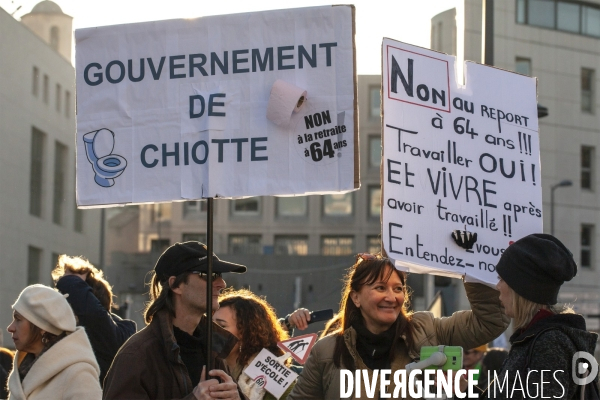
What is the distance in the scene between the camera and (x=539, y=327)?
13.0 ft

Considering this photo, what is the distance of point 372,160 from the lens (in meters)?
63.5

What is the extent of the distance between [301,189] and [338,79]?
556 mm

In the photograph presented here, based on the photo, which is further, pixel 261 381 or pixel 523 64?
pixel 523 64

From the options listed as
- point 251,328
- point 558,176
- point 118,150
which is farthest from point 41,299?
point 558,176

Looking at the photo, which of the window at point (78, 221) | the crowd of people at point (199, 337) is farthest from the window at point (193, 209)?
the crowd of people at point (199, 337)

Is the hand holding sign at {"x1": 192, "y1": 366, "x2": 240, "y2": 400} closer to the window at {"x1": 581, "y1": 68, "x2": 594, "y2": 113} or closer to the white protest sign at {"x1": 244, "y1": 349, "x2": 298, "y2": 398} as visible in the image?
the white protest sign at {"x1": 244, "y1": 349, "x2": 298, "y2": 398}

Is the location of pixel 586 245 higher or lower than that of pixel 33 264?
higher

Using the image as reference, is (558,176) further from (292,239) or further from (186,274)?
(186,274)

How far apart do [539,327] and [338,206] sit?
6131 cm

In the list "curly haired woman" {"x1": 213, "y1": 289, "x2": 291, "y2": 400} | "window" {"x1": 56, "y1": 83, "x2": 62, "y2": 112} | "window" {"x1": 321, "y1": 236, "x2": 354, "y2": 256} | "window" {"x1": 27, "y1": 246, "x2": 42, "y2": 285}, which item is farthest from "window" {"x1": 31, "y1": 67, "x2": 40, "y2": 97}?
"curly haired woman" {"x1": 213, "y1": 289, "x2": 291, "y2": 400}

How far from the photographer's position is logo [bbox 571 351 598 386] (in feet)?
12.7

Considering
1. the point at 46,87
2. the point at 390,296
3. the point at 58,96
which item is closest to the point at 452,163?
the point at 390,296

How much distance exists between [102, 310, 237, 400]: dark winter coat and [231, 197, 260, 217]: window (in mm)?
59485

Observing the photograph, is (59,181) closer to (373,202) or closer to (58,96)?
(58,96)
